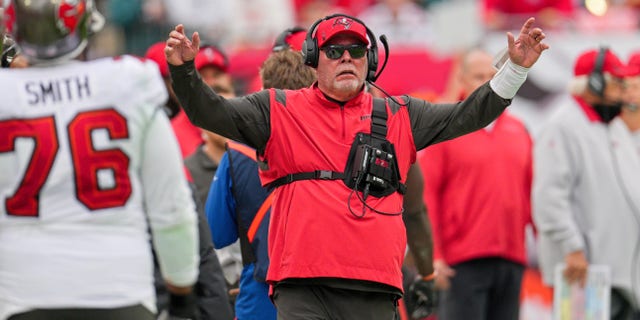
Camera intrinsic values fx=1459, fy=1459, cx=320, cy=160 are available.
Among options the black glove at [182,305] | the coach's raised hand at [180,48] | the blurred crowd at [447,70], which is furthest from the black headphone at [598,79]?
the black glove at [182,305]

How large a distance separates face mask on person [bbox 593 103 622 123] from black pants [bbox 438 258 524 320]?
3.97 ft

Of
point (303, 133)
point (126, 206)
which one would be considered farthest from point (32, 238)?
point (303, 133)

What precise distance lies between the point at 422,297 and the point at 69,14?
3.16m

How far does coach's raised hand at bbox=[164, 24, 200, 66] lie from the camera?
5922 mm

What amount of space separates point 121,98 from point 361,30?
5.50ft

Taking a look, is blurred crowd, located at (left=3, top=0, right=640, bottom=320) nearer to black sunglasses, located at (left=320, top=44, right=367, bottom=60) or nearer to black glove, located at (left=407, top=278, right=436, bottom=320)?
black sunglasses, located at (left=320, top=44, right=367, bottom=60)

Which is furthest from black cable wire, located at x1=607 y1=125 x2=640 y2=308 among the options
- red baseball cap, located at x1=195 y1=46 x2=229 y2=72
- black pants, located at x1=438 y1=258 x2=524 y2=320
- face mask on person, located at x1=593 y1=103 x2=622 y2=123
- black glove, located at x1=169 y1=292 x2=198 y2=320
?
black glove, located at x1=169 y1=292 x2=198 y2=320

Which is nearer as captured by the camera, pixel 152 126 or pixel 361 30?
pixel 152 126

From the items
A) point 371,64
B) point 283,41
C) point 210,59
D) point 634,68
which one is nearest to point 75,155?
point 371,64

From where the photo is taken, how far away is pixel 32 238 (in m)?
5.02

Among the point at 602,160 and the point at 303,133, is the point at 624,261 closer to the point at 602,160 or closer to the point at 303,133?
the point at 602,160

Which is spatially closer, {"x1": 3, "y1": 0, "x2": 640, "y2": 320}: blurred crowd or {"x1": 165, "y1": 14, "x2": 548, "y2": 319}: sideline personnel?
{"x1": 165, "y1": 14, "x2": 548, "y2": 319}: sideline personnel

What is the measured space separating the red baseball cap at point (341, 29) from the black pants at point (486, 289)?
398 cm

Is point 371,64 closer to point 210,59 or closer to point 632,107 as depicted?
point 210,59
